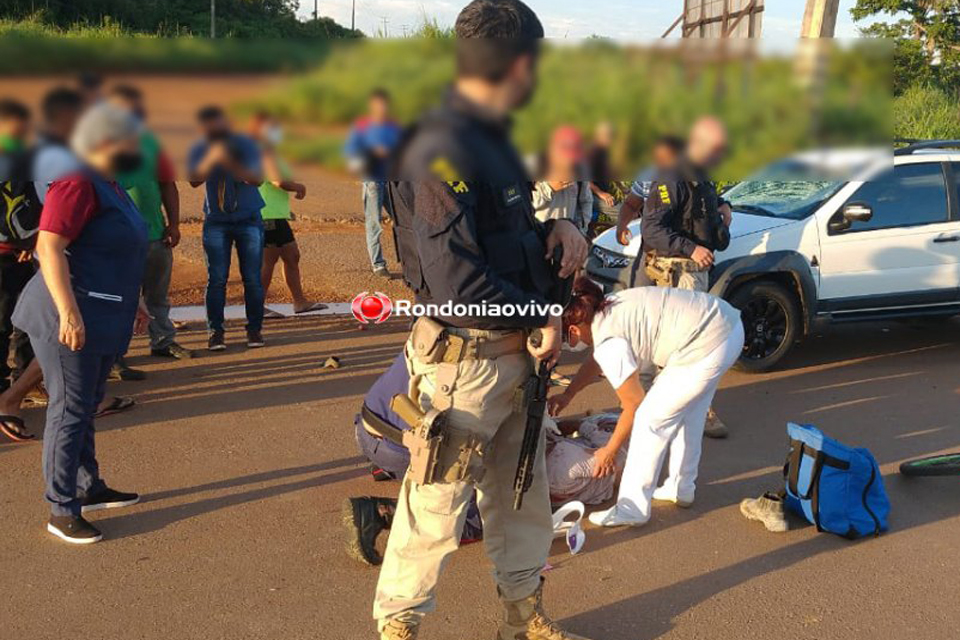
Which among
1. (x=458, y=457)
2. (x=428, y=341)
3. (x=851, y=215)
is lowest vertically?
(x=458, y=457)

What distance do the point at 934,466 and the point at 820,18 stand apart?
440 cm

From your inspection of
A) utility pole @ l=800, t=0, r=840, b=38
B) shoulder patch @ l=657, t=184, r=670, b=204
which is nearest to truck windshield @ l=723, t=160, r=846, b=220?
shoulder patch @ l=657, t=184, r=670, b=204

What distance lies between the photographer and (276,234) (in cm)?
815

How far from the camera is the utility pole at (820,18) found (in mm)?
1318

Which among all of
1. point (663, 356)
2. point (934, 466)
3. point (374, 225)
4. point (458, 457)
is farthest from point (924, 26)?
point (374, 225)

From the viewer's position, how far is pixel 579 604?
3.79 m

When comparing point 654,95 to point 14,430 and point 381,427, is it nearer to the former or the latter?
point 381,427

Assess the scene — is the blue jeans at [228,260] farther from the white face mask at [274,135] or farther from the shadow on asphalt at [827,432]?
the white face mask at [274,135]

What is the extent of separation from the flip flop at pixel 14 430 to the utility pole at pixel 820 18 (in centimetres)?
518

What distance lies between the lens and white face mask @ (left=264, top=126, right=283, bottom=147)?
3.31 ft

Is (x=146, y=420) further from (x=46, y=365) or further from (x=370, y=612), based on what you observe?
(x=370, y=612)

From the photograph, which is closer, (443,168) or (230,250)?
(443,168)

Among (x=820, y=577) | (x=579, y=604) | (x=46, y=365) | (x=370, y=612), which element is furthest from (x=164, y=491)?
(x=820, y=577)

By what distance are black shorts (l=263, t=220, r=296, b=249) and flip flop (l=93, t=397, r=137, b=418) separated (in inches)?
95.1
